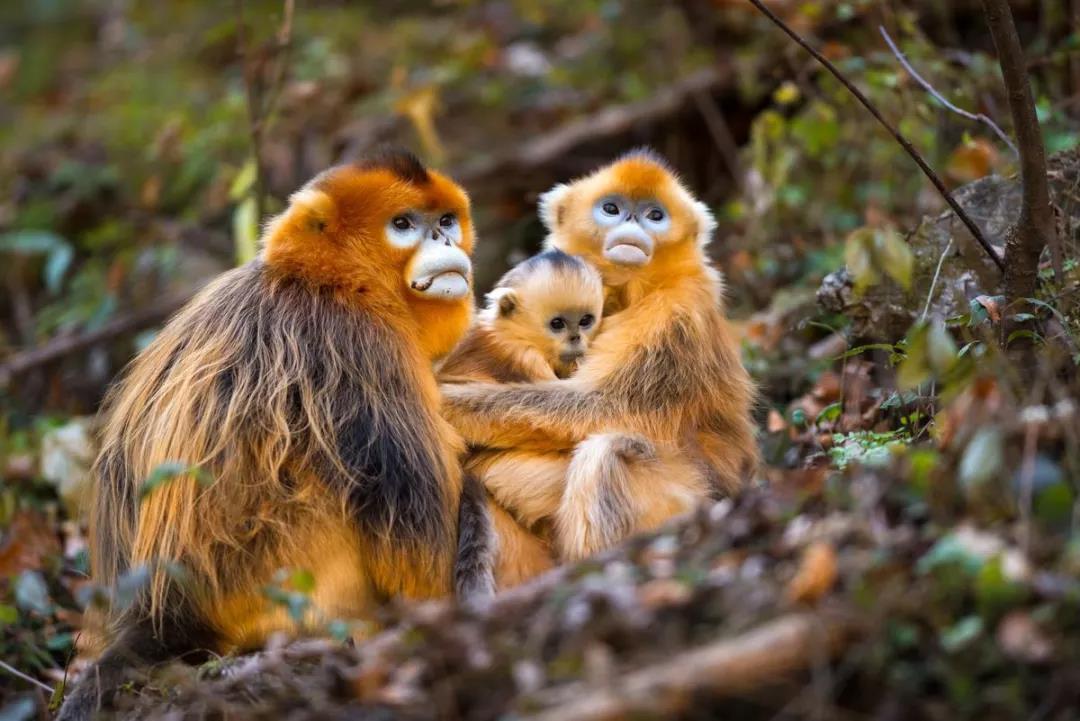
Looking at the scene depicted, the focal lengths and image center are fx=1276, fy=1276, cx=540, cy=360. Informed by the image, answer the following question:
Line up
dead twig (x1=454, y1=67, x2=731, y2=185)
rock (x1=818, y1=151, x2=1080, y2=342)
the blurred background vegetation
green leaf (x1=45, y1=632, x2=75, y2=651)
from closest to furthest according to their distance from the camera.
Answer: rock (x1=818, y1=151, x2=1080, y2=342)
green leaf (x1=45, y1=632, x2=75, y2=651)
the blurred background vegetation
dead twig (x1=454, y1=67, x2=731, y2=185)

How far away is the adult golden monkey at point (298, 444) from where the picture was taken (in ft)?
11.9

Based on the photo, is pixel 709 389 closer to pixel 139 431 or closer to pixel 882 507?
pixel 882 507

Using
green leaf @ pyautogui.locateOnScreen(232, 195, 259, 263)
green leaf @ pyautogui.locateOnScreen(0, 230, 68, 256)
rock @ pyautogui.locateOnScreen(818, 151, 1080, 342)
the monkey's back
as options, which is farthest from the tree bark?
green leaf @ pyautogui.locateOnScreen(0, 230, 68, 256)

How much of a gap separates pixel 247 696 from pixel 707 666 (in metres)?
1.42

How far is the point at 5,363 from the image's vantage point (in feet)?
23.5

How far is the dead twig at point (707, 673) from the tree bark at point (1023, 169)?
5.63ft

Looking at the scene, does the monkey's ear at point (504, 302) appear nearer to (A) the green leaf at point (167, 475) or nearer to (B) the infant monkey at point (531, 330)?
(B) the infant monkey at point (531, 330)

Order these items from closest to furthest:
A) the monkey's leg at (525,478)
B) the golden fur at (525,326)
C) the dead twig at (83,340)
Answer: the monkey's leg at (525,478), the golden fur at (525,326), the dead twig at (83,340)

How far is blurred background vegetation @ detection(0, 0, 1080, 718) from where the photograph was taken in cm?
498

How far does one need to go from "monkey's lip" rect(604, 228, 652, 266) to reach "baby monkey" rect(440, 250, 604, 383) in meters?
0.10

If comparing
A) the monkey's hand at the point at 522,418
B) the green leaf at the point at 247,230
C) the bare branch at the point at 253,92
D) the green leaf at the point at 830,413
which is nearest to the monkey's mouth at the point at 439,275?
the monkey's hand at the point at 522,418

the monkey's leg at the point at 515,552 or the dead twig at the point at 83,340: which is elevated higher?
the dead twig at the point at 83,340

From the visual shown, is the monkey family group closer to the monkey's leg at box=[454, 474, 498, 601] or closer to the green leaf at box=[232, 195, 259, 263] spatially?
the monkey's leg at box=[454, 474, 498, 601]

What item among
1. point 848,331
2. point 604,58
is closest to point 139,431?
point 848,331
